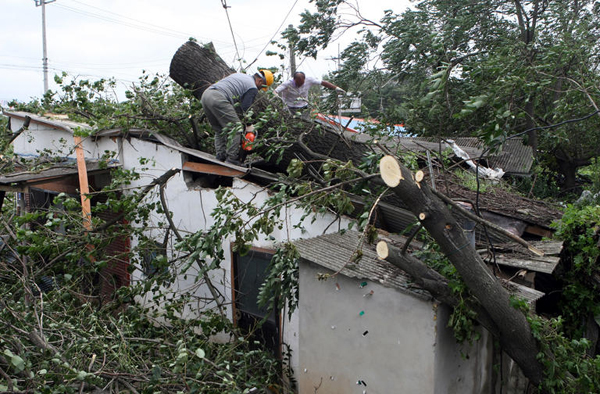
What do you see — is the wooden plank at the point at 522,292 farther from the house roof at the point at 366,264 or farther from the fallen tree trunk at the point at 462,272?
the fallen tree trunk at the point at 462,272

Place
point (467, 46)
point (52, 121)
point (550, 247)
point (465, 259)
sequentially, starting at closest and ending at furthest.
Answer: point (465, 259) → point (550, 247) → point (52, 121) → point (467, 46)

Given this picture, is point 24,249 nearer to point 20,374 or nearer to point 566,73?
point 20,374

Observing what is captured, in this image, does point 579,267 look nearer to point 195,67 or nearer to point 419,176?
point 419,176

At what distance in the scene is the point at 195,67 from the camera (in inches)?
268

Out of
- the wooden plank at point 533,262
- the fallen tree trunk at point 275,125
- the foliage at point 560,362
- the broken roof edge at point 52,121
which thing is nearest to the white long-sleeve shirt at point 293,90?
the fallen tree trunk at point 275,125

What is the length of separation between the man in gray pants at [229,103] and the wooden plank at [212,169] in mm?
115

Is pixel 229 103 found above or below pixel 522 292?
above

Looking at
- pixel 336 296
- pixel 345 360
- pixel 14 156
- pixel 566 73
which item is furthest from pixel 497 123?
pixel 14 156

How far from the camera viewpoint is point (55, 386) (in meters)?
3.01

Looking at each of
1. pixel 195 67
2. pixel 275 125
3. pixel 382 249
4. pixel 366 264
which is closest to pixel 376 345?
pixel 366 264

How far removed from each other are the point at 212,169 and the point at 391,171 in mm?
3667

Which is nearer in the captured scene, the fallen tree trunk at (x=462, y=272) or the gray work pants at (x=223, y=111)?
the fallen tree trunk at (x=462, y=272)

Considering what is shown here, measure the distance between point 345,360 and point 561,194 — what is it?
8255 mm

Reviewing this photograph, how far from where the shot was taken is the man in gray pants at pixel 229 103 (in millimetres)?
5961
